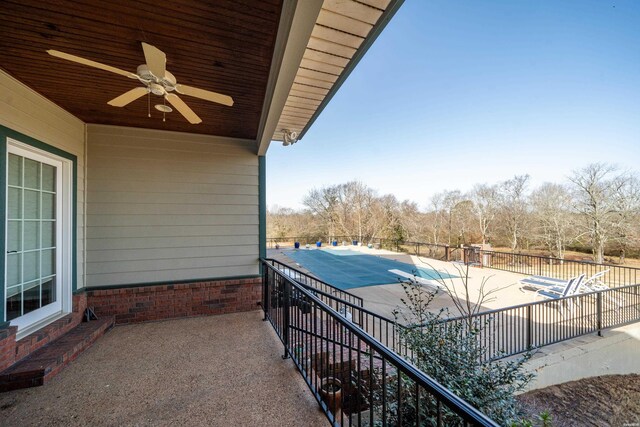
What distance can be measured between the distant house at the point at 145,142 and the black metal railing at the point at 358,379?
144cm

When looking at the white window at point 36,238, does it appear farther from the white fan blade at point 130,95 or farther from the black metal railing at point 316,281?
the black metal railing at point 316,281

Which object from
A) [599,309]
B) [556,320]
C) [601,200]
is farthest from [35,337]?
[601,200]

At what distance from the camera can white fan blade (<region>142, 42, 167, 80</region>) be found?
166 cm

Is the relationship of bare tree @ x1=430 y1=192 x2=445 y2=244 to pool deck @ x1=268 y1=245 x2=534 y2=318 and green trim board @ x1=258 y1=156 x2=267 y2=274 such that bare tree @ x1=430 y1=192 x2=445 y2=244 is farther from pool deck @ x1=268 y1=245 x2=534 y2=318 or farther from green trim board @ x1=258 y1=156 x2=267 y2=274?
green trim board @ x1=258 y1=156 x2=267 y2=274

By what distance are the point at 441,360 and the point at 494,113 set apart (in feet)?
45.7

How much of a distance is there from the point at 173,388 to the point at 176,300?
190 cm

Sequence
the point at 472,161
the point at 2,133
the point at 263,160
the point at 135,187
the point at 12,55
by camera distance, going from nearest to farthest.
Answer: the point at 12,55, the point at 2,133, the point at 135,187, the point at 263,160, the point at 472,161

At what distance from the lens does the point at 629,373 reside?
174 inches

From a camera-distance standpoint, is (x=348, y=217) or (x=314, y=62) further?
(x=348, y=217)

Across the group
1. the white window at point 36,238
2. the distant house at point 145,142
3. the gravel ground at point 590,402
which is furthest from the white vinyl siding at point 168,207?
the gravel ground at point 590,402

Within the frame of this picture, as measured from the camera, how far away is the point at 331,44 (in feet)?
6.36

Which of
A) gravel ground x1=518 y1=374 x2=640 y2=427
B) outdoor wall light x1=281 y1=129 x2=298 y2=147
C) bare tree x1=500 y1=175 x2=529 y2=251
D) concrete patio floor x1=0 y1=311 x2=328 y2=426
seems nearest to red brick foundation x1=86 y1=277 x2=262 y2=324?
concrete patio floor x1=0 y1=311 x2=328 y2=426

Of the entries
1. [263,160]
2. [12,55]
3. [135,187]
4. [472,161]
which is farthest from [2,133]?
[472,161]

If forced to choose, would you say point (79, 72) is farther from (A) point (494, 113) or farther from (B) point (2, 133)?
(A) point (494, 113)
